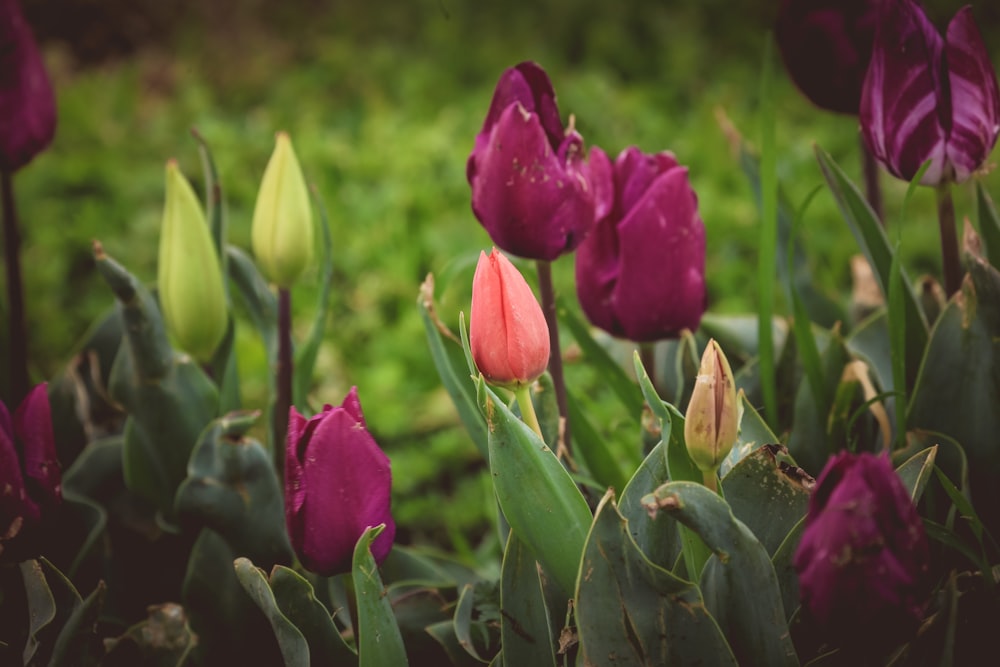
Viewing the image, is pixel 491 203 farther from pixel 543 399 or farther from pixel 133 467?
pixel 133 467

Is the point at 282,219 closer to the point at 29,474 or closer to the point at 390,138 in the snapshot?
the point at 29,474

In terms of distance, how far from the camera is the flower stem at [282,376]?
0.98 meters

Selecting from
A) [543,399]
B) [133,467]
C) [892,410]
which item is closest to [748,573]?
[543,399]

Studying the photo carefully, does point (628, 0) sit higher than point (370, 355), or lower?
higher

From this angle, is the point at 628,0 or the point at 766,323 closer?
the point at 766,323

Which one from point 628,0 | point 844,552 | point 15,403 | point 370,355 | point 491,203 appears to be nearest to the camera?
point 844,552

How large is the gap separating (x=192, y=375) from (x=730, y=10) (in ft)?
8.81

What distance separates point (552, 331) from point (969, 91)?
1.21 feet

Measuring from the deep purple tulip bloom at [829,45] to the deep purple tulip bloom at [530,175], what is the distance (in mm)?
241

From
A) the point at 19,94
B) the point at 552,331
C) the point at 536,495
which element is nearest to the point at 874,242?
the point at 552,331

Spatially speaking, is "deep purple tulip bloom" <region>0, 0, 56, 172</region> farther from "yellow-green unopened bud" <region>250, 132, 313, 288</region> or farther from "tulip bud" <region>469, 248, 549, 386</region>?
"tulip bud" <region>469, 248, 549, 386</region>

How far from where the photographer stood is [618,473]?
0.91 meters

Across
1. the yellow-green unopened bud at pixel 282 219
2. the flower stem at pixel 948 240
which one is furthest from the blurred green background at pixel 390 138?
A: the flower stem at pixel 948 240

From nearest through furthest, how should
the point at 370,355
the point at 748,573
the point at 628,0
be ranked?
the point at 748,573 → the point at 370,355 → the point at 628,0
